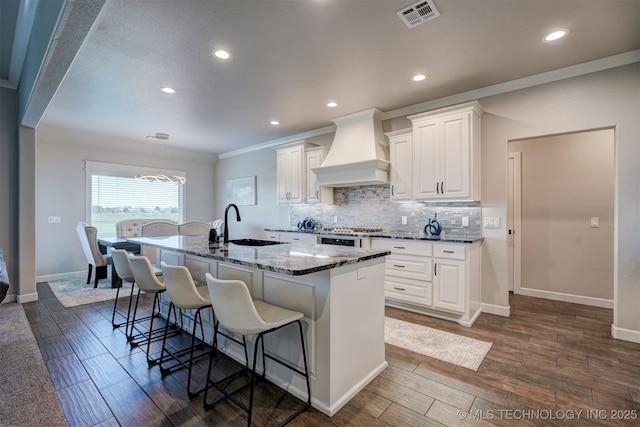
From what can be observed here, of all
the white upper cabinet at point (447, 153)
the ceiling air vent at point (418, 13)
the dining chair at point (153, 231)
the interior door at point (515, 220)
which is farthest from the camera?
the dining chair at point (153, 231)

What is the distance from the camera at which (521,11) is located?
221 centimetres

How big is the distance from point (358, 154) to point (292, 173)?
1.52 metres

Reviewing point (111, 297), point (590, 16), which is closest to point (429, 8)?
point (590, 16)


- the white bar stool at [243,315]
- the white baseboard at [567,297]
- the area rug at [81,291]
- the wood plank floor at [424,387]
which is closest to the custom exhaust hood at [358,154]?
the wood plank floor at [424,387]

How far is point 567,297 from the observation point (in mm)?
4066

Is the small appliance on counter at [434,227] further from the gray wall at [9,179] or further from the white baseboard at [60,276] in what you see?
the white baseboard at [60,276]

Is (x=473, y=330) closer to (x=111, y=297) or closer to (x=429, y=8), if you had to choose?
(x=429, y=8)

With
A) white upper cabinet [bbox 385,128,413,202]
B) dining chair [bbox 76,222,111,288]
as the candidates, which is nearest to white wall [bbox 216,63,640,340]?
white upper cabinet [bbox 385,128,413,202]

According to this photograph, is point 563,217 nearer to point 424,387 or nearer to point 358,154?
point 358,154

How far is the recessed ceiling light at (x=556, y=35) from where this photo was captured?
2.47 metres

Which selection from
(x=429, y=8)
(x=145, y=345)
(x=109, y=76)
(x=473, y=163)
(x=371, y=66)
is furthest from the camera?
(x=473, y=163)

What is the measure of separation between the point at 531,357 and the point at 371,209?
2.78 meters

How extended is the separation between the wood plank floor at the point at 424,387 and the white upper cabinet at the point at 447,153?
1620 mm

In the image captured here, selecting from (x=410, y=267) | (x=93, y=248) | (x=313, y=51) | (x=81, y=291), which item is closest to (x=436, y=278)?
(x=410, y=267)
